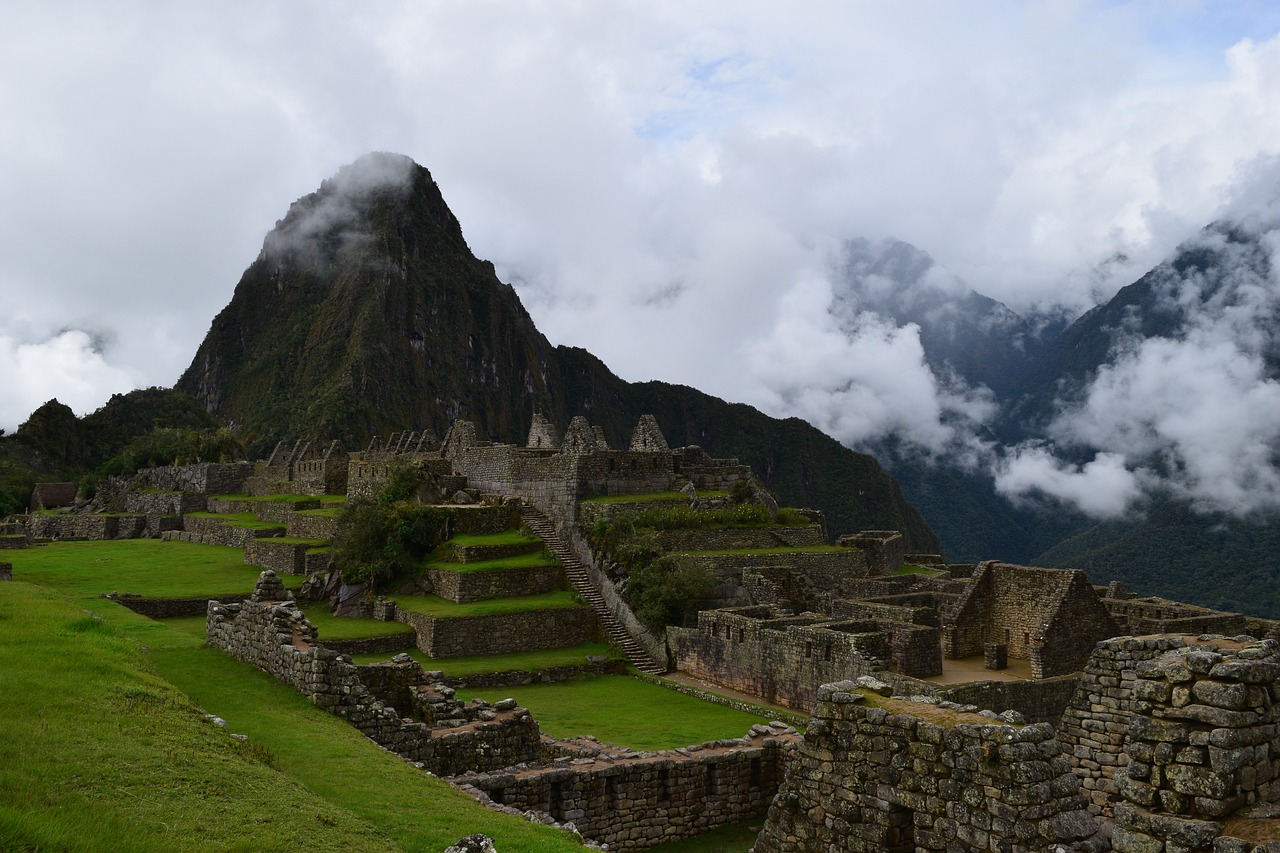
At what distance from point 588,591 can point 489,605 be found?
278 cm

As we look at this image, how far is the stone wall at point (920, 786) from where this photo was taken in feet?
14.8

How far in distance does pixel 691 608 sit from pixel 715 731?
24.4 ft

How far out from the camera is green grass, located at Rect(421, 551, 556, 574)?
77.4 feet

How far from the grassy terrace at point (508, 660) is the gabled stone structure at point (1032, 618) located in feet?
24.9

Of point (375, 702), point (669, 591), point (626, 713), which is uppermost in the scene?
point (669, 591)

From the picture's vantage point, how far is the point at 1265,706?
4.09 meters

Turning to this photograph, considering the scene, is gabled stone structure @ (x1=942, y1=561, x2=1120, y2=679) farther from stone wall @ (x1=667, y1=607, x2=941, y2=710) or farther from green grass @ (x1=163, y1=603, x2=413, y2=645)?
green grass @ (x1=163, y1=603, x2=413, y2=645)

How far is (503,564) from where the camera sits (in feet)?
78.9

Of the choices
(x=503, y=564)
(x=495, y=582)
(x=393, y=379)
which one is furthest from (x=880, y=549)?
(x=393, y=379)

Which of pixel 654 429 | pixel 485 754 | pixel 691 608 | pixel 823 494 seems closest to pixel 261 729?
pixel 485 754

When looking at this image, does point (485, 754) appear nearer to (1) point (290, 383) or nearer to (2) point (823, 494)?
(2) point (823, 494)

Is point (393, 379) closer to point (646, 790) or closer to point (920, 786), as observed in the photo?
point (646, 790)

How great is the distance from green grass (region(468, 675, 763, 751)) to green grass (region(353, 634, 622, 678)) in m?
0.63

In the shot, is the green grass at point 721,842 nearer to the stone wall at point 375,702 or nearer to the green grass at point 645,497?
the stone wall at point 375,702
